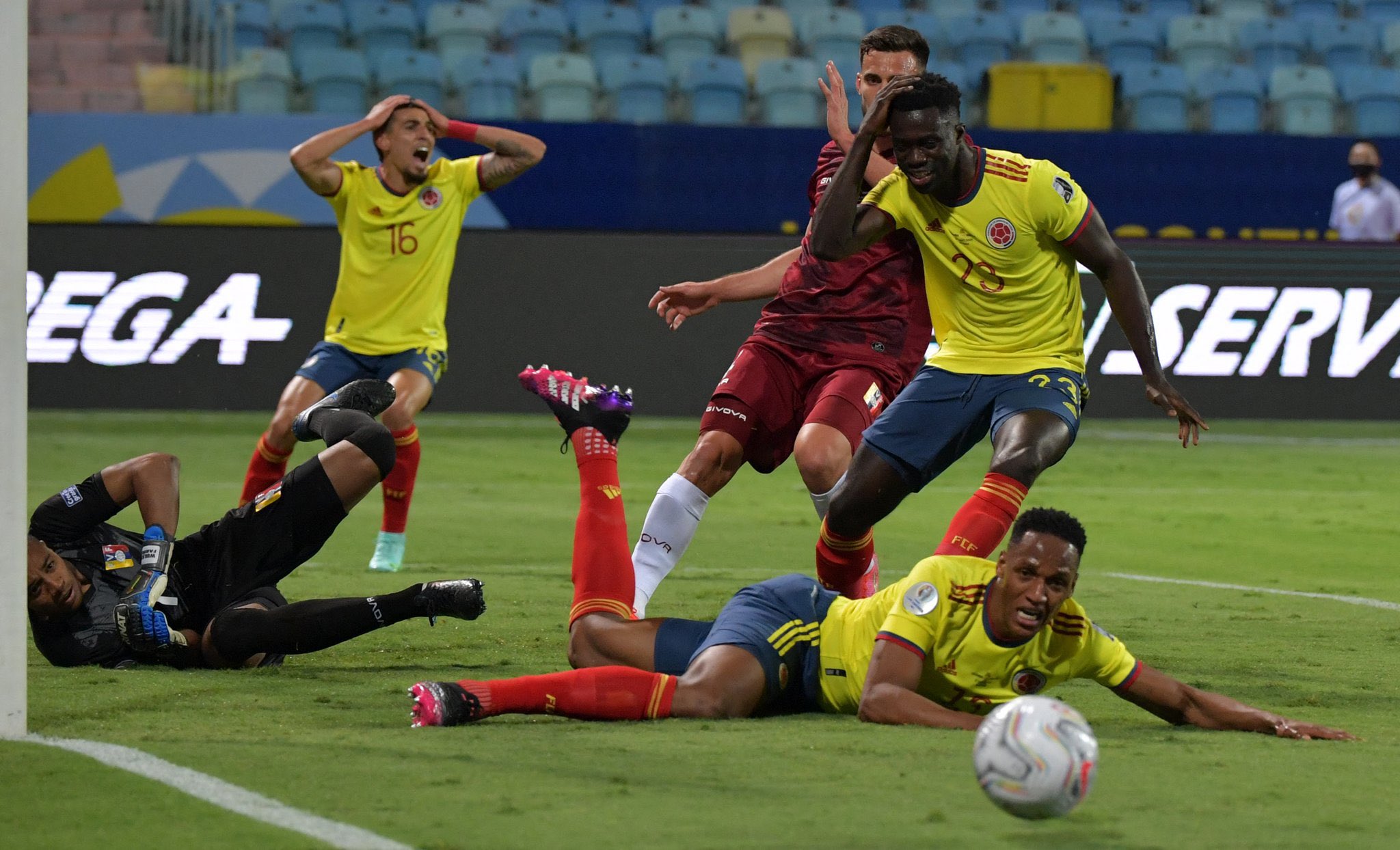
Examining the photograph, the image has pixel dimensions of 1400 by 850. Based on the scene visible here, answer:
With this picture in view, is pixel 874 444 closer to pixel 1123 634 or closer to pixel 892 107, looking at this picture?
pixel 892 107

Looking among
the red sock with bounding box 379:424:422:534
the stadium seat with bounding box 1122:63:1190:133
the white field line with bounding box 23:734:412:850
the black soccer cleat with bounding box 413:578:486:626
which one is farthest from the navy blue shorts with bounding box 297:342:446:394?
the stadium seat with bounding box 1122:63:1190:133

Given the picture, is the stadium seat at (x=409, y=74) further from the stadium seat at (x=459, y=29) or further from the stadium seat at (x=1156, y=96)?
the stadium seat at (x=1156, y=96)

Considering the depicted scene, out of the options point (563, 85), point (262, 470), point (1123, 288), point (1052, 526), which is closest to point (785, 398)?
point (1123, 288)

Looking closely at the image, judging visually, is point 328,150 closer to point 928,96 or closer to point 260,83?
point 928,96

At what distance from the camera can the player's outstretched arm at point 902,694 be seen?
4.91 m

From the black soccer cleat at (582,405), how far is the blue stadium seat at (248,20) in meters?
12.3

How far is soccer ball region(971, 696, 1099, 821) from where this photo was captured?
390cm

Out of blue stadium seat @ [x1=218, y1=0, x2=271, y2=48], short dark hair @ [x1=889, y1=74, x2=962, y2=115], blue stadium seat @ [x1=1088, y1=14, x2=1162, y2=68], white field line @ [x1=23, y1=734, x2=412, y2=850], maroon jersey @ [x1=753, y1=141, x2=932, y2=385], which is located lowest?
white field line @ [x1=23, y1=734, x2=412, y2=850]

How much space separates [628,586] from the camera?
595 cm

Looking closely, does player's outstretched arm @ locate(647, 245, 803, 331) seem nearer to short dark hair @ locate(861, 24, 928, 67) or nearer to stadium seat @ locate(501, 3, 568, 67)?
short dark hair @ locate(861, 24, 928, 67)

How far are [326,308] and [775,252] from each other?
3743 mm

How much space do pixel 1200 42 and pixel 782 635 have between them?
16.5 metres

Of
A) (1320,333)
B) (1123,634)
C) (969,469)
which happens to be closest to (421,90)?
(969,469)

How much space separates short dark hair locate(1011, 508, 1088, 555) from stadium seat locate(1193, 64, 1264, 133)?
50.9 ft
